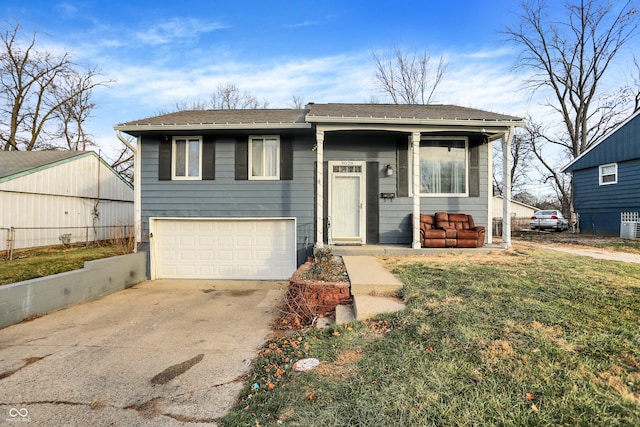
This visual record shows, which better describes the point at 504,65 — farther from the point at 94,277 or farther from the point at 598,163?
the point at 94,277

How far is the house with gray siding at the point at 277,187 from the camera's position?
8273 millimetres

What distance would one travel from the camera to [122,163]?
2144 centimetres

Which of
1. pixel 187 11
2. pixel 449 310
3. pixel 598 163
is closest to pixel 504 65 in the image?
pixel 598 163

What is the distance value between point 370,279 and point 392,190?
4112 mm

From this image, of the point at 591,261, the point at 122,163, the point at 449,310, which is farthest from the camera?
the point at 122,163

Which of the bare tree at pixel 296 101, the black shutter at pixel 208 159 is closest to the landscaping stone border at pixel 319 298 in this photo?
the black shutter at pixel 208 159

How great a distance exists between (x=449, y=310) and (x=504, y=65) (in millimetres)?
21409

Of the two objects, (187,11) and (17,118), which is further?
(17,118)

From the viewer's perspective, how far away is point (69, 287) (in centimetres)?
607

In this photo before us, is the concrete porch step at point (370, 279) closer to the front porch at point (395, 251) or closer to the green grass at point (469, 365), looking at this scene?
the green grass at point (469, 365)

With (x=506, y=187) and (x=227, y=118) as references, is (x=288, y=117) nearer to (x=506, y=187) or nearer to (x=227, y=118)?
(x=227, y=118)

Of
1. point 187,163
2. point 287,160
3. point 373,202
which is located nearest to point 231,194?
point 187,163

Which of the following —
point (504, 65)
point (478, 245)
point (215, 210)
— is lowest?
point (478, 245)

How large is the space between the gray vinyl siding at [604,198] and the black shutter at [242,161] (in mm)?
14630
